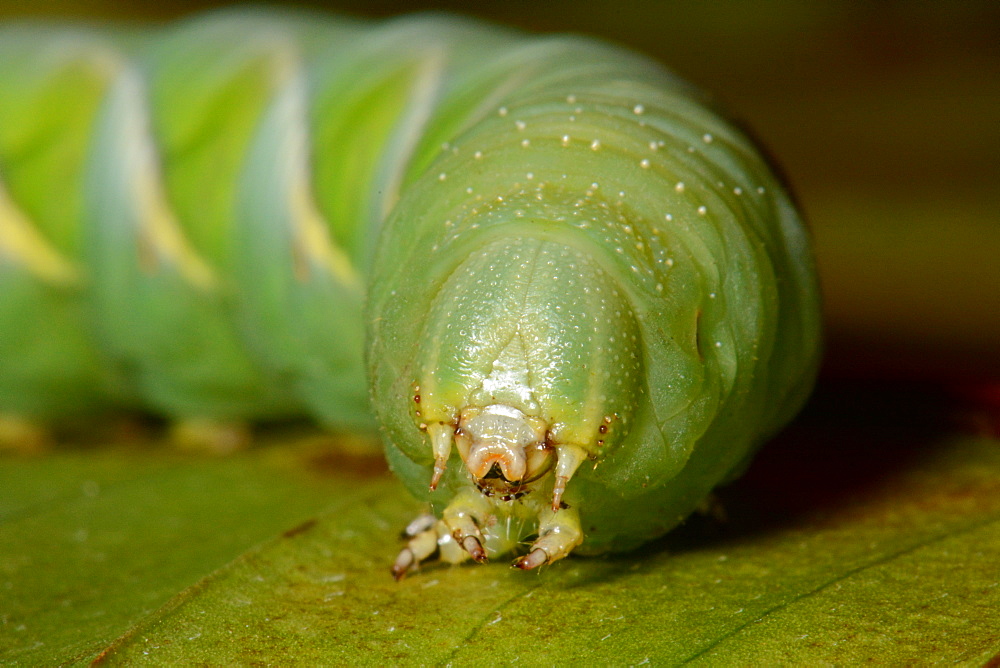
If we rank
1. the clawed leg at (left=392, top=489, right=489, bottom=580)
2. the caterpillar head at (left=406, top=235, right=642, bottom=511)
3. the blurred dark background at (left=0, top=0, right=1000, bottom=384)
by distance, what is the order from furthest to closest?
the blurred dark background at (left=0, top=0, right=1000, bottom=384)
the clawed leg at (left=392, top=489, right=489, bottom=580)
the caterpillar head at (left=406, top=235, right=642, bottom=511)

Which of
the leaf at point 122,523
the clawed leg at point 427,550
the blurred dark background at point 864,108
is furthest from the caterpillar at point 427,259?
the blurred dark background at point 864,108

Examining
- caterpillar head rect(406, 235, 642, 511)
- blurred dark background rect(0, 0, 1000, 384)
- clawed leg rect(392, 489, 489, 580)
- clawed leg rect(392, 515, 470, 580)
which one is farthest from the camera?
blurred dark background rect(0, 0, 1000, 384)

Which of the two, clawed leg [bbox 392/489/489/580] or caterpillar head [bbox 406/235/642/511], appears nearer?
caterpillar head [bbox 406/235/642/511]

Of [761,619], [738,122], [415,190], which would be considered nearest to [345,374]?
[415,190]

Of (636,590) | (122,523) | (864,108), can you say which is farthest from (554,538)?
(864,108)

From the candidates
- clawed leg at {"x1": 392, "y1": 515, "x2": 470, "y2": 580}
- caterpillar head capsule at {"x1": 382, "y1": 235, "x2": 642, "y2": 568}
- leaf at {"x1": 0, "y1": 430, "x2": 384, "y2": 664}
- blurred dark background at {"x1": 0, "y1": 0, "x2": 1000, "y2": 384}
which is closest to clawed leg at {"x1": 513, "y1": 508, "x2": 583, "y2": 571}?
caterpillar head capsule at {"x1": 382, "y1": 235, "x2": 642, "y2": 568}

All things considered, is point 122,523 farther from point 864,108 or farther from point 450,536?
point 864,108

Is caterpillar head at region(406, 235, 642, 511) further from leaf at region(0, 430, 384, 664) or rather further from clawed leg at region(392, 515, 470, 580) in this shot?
leaf at region(0, 430, 384, 664)

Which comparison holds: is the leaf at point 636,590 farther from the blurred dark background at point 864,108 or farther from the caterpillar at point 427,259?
the blurred dark background at point 864,108
